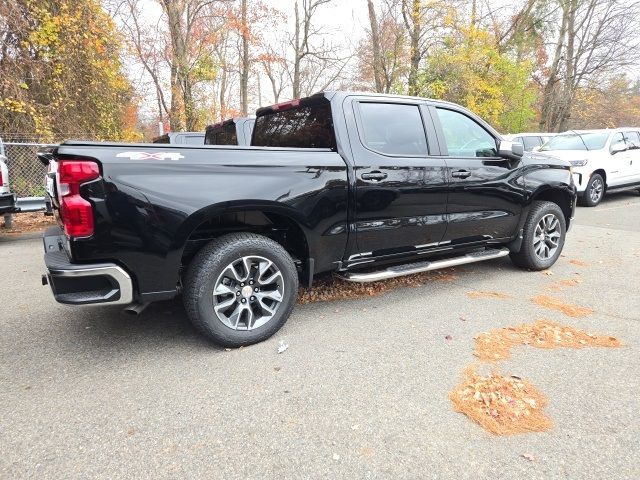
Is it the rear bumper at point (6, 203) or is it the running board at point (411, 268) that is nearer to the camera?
the running board at point (411, 268)

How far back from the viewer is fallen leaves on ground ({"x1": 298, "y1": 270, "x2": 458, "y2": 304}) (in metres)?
4.18

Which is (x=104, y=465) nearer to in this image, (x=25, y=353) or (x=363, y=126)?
(x=25, y=353)

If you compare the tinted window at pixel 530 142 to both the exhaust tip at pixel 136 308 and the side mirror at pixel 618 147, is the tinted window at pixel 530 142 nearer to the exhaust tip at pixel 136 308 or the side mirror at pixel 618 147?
the side mirror at pixel 618 147

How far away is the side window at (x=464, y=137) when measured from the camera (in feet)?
13.4

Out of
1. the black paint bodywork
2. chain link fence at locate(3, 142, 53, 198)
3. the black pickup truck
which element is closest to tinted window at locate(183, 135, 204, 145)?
chain link fence at locate(3, 142, 53, 198)

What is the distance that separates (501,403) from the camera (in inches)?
95.0

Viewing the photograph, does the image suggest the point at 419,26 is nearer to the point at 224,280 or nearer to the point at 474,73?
Result: the point at 474,73

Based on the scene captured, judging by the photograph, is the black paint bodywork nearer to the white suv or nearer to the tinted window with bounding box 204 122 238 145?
the tinted window with bounding box 204 122 238 145

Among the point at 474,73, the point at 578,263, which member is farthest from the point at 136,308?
the point at 474,73

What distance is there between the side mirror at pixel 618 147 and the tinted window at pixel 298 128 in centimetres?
962

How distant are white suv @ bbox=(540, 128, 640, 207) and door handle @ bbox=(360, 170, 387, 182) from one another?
27.7 ft

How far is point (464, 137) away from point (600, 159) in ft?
25.6

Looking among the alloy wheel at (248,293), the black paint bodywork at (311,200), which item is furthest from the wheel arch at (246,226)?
the alloy wheel at (248,293)

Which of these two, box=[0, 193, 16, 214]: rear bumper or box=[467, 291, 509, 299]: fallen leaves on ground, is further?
box=[0, 193, 16, 214]: rear bumper
